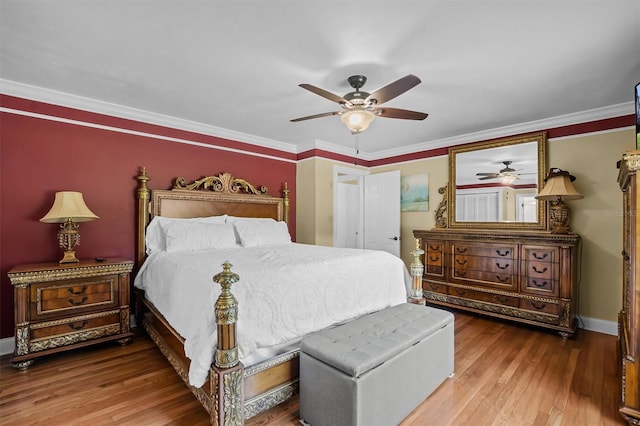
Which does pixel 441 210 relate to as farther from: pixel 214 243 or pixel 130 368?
pixel 130 368

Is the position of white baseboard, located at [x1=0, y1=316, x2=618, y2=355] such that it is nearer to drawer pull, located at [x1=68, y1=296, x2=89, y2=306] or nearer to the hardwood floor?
the hardwood floor

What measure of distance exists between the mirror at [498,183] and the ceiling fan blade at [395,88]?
2.53 meters

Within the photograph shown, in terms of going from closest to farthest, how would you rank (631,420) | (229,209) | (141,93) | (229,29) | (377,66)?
(631,420), (229,29), (377,66), (141,93), (229,209)

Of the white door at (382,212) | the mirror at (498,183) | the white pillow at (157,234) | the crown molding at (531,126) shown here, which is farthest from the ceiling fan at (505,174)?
the white pillow at (157,234)

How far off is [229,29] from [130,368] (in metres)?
2.70

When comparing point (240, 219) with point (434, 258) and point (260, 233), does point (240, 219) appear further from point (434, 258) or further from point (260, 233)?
point (434, 258)

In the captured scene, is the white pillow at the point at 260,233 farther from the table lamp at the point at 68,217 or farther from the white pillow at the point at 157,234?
the table lamp at the point at 68,217

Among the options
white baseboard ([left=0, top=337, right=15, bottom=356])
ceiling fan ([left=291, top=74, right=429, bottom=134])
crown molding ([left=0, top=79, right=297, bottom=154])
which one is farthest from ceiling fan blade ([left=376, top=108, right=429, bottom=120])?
white baseboard ([left=0, top=337, right=15, bottom=356])

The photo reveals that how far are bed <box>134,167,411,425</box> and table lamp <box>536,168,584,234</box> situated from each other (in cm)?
193

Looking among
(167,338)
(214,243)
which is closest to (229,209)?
(214,243)

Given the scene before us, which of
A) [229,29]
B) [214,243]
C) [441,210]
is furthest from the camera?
[441,210]

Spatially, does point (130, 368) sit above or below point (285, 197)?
below

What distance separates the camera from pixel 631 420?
70.7 inches

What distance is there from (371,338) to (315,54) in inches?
78.7
